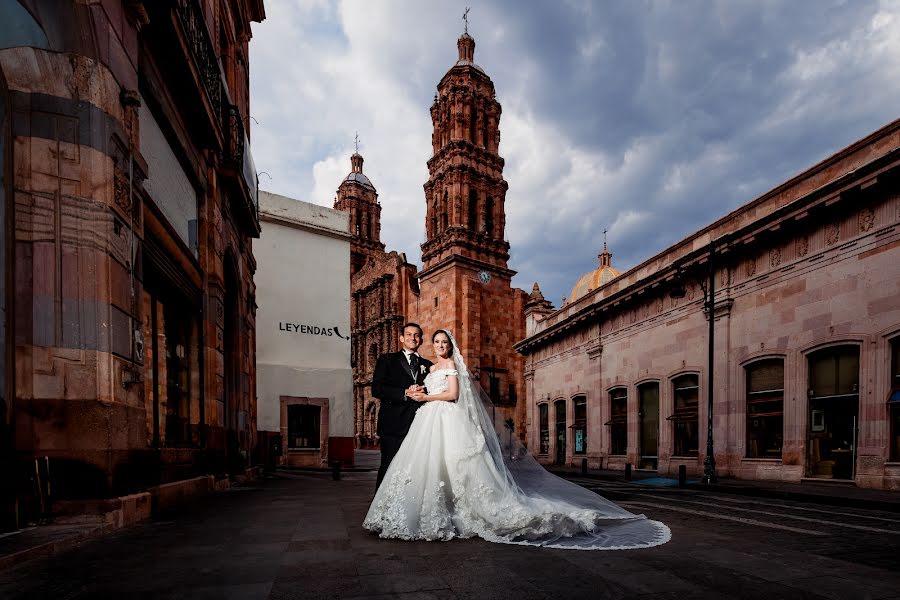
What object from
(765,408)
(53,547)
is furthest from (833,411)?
(53,547)

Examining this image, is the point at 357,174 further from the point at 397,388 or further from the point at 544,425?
the point at 397,388

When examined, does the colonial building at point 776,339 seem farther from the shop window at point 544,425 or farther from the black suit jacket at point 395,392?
the black suit jacket at point 395,392

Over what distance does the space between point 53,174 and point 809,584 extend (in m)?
7.29

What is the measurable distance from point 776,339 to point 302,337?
16947 millimetres

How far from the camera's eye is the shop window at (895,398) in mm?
12438

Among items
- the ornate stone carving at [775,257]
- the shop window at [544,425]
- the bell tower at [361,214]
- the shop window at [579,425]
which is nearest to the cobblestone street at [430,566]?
the ornate stone carving at [775,257]

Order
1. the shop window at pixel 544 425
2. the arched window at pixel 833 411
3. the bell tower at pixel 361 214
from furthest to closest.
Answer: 1. the bell tower at pixel 361 214
2. the shop window at pixel 544 425
3. the arched window at pixel 833 411

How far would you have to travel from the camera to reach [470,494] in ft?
18.1

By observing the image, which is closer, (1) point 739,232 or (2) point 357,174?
(1) point 739,232

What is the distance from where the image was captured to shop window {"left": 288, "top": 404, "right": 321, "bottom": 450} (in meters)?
22.7

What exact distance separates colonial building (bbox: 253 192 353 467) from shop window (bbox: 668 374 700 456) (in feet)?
42.3

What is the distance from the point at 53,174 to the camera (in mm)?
5375

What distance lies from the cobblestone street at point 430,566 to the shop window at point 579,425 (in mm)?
20502

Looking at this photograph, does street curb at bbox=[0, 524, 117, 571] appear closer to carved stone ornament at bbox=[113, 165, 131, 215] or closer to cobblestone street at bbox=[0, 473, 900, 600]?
cobblestone street at bbox=[0, 473, 900, 600]
